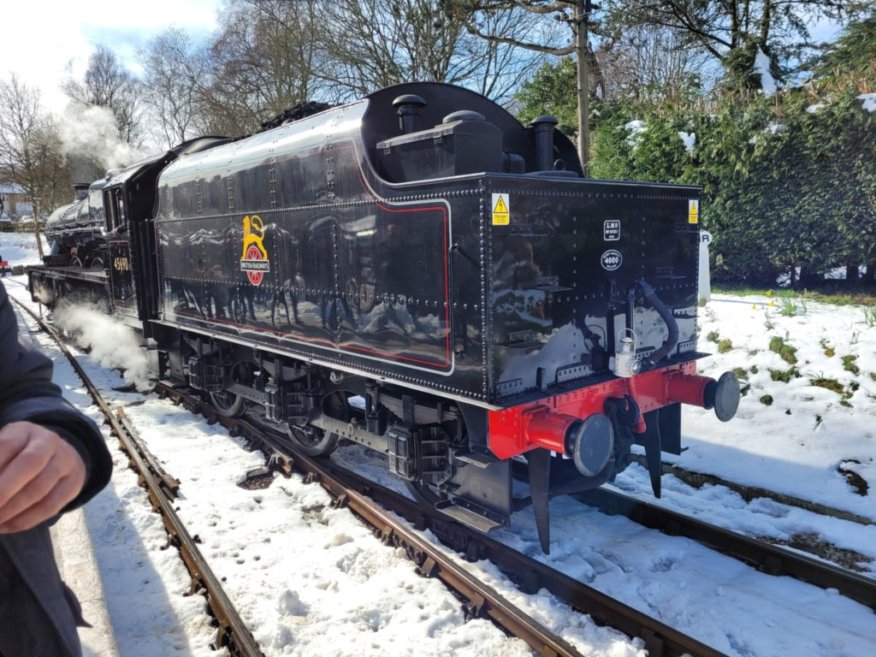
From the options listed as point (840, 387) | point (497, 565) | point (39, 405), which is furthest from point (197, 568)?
point (840, 387)

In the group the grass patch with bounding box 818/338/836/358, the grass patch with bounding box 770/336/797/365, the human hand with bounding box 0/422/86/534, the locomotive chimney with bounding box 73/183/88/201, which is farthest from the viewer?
the locomotive chimney with bounding box 73/183/88/201

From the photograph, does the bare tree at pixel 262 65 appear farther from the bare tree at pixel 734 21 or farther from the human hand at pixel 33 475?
the human hand at pixel 33 475

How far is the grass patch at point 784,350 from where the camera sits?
20.8ft

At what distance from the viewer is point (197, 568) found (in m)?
3.87

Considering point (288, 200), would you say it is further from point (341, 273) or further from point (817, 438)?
point (817, 438)

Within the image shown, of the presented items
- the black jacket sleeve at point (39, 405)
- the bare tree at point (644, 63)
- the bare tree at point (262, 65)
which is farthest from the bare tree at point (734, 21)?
the black jacket sleeve at point (39, 405)

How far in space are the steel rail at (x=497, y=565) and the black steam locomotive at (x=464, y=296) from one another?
0.75 ft

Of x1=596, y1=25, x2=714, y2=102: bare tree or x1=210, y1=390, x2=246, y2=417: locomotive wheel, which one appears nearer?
x1=210, y1=390, x2=246, y2=417: locomotive wheel

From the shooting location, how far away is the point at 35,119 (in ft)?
105

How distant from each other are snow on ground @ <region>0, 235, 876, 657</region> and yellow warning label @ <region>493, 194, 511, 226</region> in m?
2.20

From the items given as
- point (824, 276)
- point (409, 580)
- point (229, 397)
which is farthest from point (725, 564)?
point (824, 276)

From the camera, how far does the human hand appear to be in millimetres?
866

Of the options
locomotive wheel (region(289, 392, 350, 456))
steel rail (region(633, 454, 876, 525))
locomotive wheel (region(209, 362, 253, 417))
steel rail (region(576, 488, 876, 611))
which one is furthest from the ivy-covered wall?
locomotive wheel (region(209, 362, 253, 417))

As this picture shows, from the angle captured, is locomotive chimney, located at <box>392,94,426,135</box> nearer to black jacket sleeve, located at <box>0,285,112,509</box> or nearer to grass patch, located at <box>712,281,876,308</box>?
black jacket sleeve, located at <box>0,285,112,509</box>
